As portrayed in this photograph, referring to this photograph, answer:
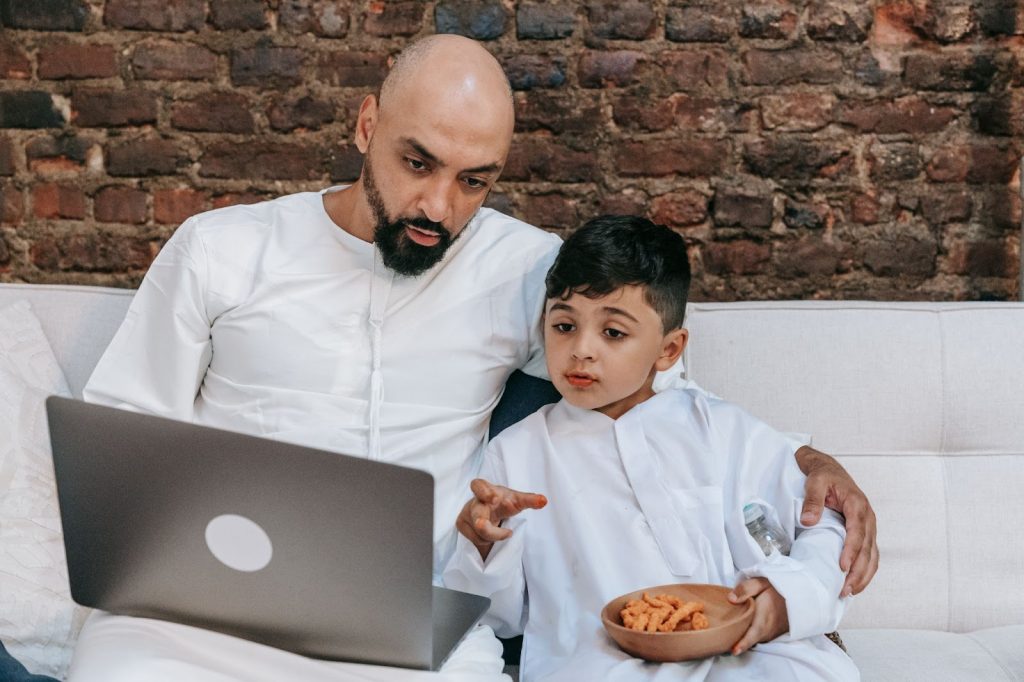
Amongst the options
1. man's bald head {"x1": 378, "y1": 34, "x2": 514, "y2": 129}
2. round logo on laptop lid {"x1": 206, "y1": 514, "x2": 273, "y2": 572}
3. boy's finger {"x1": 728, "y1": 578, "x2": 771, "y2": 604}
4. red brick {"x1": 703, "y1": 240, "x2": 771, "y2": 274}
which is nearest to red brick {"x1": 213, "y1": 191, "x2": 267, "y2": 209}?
man's bald head {"x1": 378, "y1": 34, "x2": 514, "y2": 129}

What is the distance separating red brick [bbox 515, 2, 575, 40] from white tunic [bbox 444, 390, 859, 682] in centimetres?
99

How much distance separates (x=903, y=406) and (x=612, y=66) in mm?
975

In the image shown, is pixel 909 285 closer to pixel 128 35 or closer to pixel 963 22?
pixel 963 22

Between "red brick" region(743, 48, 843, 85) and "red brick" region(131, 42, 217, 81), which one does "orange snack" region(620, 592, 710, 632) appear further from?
"red brick" region(131, 42, 217, 81)

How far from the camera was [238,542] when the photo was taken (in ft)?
4.01

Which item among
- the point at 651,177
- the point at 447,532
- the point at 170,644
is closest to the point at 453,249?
the point at 447,532

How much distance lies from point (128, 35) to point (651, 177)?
1213mm

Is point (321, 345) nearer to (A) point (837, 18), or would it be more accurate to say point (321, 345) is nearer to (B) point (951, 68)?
(A) point (837, 18)

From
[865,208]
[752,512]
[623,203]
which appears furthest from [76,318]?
[865,208]

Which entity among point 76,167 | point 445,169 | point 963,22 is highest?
point 963,22

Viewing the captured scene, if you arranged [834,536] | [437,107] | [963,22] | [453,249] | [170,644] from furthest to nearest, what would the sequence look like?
[963,22] → [453,249] → [437,107] → [834,536] → [170,644]

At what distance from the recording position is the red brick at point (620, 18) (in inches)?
93.3

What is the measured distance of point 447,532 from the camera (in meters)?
1.78

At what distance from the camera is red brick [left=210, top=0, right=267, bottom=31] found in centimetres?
238
